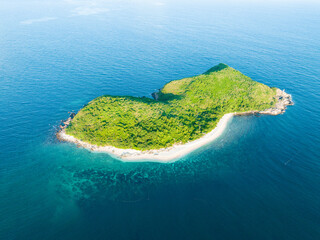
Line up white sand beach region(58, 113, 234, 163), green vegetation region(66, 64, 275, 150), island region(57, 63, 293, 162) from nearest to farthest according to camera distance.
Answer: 1. white sand beach region(58, 113, 234, 163)
2. island region(57, 63, 293, 162)
3. green vegetation region(66, 64, 275, 150)

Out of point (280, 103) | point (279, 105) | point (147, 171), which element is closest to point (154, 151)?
point (147, 171)

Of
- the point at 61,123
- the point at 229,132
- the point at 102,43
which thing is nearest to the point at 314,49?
the point at 229,132

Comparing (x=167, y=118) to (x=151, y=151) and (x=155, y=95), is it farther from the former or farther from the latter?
(x=155, y=95)

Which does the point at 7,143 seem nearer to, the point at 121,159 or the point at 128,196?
the point at 121,159

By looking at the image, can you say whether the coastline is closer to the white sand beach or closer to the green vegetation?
the white sand beach

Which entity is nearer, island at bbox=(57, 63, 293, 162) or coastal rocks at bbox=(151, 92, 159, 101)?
island at bbox=(57, 63, 293, 162)

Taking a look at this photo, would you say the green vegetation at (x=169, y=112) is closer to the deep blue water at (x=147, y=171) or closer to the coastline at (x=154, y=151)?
the coastline at (x=154, y=151)

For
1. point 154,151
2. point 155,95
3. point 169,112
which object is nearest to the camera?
point 154,151

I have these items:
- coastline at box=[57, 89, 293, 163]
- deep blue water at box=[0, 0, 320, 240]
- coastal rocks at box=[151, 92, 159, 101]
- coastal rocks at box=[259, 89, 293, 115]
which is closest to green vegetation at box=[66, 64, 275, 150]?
coastline at box=[57, 89, 293, 163]
